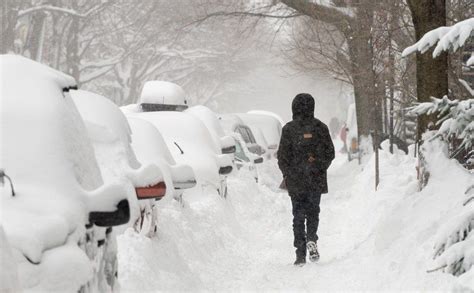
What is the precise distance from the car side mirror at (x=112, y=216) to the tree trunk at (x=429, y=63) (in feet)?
17.6

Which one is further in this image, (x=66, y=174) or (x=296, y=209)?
(x=296, y=209)

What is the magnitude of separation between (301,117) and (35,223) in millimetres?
6429

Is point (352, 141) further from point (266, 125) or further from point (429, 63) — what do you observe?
point (429, 63)

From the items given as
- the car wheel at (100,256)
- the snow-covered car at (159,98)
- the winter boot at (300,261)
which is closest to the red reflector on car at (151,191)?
the car wheel at (100,256)

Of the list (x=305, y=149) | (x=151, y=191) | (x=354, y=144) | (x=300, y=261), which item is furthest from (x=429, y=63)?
(x=354, y=144)

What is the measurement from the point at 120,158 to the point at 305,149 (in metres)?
3.53

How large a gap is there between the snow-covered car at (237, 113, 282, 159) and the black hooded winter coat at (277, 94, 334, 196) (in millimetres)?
13472

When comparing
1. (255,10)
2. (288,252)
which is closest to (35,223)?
(288,252)

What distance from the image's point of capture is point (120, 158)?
21.6 feet

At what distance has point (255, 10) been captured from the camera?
22484 mm

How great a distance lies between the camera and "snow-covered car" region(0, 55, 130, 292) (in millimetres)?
3462

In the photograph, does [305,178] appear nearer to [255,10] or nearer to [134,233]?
[134,233]

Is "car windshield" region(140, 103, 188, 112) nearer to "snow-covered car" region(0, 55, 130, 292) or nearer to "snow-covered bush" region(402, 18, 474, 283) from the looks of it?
"snow-covered car" region(0, 55, 130, 292)

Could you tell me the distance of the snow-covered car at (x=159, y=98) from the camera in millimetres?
16344
